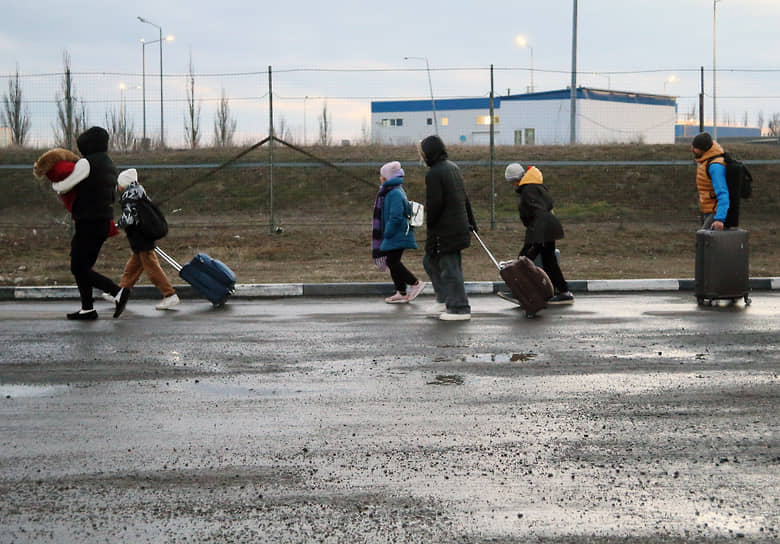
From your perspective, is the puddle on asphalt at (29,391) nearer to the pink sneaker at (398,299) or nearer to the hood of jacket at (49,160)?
the hood of jacket at (49,160)

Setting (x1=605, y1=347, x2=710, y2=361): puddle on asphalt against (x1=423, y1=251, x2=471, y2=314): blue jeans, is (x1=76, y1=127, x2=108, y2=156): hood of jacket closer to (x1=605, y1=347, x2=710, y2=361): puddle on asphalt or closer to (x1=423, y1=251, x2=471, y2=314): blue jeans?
(x1=423, y1=251, x2=471, y2=314): blue jeans

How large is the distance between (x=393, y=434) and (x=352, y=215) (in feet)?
62.2

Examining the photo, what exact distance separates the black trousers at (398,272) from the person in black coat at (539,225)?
57.9 inches

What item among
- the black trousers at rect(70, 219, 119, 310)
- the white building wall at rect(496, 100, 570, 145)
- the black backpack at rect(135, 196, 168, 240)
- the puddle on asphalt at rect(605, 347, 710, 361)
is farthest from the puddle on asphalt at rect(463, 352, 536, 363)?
the white building wall at rect(496, 100, 570, 145)

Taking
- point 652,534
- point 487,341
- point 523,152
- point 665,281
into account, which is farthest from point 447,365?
point 523,152

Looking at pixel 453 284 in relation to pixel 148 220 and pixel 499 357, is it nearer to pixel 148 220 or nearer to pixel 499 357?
pixel 499 357

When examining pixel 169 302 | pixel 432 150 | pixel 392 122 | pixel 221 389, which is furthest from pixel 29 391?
pixel 392 122

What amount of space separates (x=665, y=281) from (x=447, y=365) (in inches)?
267

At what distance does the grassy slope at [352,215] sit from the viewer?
661 inches

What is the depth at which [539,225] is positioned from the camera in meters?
12.1

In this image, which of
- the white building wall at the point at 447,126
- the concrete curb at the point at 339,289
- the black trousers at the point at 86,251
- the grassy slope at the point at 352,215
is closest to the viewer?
the black trousers at the point at 86,251

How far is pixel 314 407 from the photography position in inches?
248

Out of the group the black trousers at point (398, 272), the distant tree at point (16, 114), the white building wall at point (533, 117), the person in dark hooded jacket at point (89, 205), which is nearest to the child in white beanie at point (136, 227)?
the person in dark hooded jacket at point (89, 205)

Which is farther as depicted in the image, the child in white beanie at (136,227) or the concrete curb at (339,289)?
the concrete curb at (339,289)
